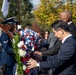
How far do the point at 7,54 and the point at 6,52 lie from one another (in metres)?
Result: 0.06

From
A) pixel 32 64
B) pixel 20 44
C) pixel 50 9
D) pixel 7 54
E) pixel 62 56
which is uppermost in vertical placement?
pixel 50 9

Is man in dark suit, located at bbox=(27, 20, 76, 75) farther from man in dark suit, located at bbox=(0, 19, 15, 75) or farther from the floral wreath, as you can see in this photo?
man in dark suit, located at bbox=(0, 19, 15, 75)

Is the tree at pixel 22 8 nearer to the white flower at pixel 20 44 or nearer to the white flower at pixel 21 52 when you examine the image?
the white flower at pixel 20 44

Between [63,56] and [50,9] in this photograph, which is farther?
[50,9]

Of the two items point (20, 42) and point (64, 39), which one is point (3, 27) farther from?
point (64, 39)

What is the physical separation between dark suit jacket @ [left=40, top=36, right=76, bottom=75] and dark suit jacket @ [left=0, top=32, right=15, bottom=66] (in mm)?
3107

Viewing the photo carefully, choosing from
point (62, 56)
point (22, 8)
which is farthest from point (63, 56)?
point (22, 8)

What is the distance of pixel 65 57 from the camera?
527 cm

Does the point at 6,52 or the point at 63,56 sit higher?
the point at 63,56

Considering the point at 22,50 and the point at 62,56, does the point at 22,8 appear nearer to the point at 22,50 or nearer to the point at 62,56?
the point at 22,50

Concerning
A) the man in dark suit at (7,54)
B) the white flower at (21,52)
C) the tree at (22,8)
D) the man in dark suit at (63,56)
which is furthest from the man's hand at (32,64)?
the tree at (22,8)

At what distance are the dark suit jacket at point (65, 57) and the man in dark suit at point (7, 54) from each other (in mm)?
3115

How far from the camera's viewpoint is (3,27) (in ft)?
26.6

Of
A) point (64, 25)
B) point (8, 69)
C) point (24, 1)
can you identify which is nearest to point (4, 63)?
point (8, 69)
